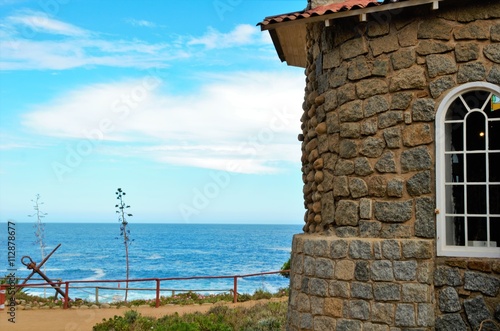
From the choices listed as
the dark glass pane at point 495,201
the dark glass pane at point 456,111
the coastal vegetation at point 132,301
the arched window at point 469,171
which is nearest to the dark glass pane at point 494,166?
the arched window at point 469,171

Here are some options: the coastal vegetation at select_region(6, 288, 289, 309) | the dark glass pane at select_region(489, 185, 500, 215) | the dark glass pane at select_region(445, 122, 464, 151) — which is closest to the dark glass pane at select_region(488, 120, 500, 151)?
the dark glass pane at select_region(445, 122, 464, 151)

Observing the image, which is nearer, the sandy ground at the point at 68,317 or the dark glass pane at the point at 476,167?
the dark glass pane at the point at 476,167

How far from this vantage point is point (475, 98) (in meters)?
6.27

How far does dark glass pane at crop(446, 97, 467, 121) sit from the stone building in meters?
0.01

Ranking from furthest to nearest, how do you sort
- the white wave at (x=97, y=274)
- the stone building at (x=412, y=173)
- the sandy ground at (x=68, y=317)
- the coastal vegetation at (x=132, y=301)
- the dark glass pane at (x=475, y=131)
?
1. the white wave at (x=97, y=274)
2. the coastal vegetation at (x=132, y=301)
3. the sandy ground at (x=68, y=317)
4. the dark glass pane at (x=475, y=131)
5. the stone building at (x=412, y=173)

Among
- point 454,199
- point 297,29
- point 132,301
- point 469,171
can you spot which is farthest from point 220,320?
point 469,171

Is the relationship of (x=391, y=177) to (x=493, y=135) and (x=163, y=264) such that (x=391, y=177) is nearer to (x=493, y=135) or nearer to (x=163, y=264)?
(x=493, y=135)

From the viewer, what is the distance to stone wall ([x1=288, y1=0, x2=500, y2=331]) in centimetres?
617

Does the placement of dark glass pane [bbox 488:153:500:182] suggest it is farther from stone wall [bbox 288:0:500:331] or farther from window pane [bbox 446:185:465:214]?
stone wall [bbox 288:0:500:331]

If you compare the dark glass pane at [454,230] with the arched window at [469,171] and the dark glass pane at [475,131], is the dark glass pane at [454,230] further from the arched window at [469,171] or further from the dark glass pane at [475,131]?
the dark glass pane at [475,131]

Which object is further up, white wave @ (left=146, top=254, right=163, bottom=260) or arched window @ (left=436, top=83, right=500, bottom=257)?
arched window @ (left=436, top=83, right=500, bottom=257)

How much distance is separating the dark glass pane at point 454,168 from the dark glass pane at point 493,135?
0.35 metres

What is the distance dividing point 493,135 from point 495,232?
1.12 m

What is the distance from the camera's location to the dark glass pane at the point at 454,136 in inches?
250
